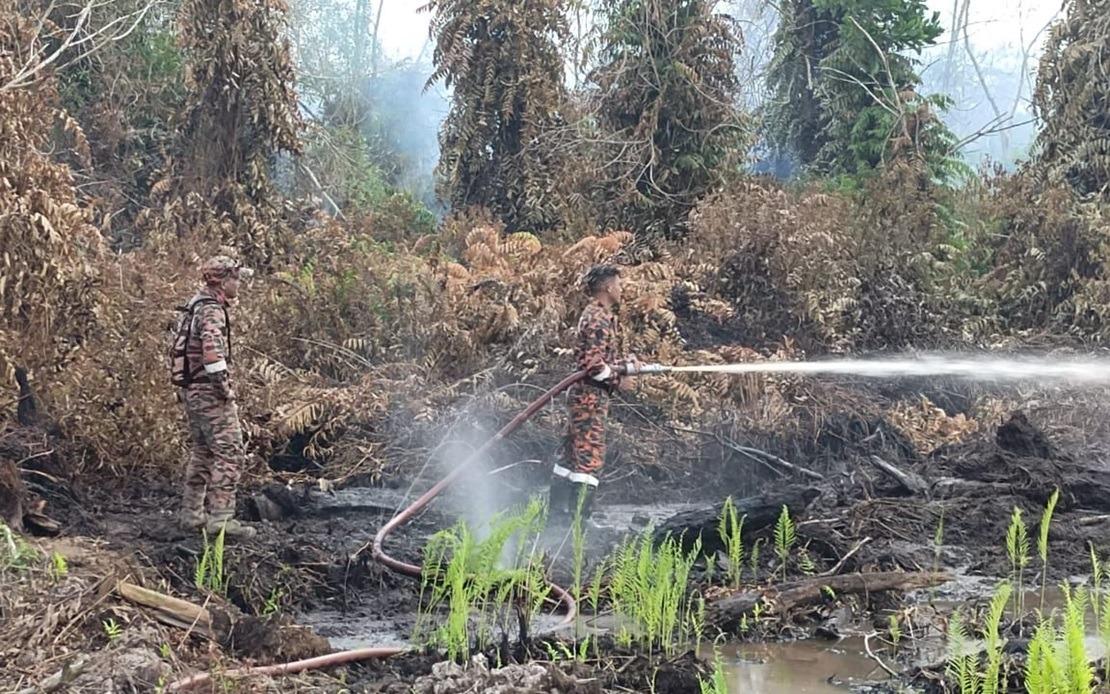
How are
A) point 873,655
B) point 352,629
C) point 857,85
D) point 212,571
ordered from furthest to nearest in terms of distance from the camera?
1. point 857,85
2. point 352,629
3. point 212,571
4. point 873,655

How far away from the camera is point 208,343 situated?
7938 mm

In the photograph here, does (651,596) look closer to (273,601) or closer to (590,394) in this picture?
(273,601)

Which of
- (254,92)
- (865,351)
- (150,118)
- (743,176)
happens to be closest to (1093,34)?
(743,176)

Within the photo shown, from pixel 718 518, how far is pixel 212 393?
3.61m

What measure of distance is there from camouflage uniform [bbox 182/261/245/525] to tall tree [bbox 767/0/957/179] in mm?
12182

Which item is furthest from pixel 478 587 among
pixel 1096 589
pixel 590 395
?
pixel 590 395

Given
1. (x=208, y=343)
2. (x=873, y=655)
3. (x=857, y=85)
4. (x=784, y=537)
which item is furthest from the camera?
(x=857, y=85)

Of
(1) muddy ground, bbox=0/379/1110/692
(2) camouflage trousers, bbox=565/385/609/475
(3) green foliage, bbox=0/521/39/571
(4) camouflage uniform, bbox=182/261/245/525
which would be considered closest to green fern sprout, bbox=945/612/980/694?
(1) muddy ground, bbox=0/379/1110/692

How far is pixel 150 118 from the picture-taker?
19953 mm

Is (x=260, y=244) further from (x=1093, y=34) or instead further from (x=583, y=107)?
(x=1093, y=34)

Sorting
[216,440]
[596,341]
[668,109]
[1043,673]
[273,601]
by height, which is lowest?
[273,601]

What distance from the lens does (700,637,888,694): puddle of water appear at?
5.77 m

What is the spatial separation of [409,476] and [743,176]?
901 centimetres

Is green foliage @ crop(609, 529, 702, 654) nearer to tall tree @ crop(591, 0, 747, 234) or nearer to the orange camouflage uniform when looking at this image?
the orange camouflage uniform
